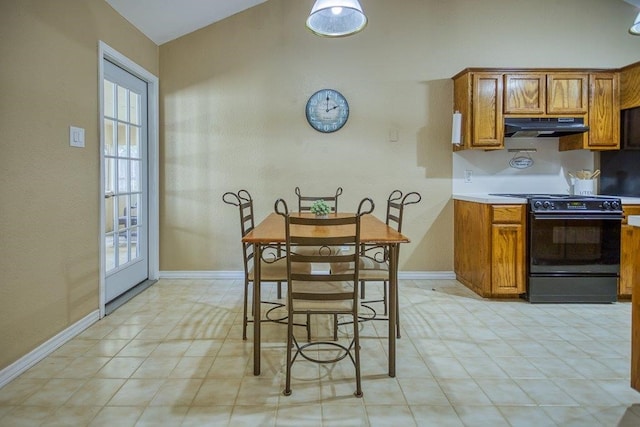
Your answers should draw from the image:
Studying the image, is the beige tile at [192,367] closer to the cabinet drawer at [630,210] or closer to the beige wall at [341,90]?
the beige wall at [341,90]

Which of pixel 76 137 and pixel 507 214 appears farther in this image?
pixel 507 214

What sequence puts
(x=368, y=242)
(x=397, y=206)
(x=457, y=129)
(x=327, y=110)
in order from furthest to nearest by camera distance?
(x=327, y=110)
(x=457, y=129)
(x=397, y=206)
(x=368, y=242)

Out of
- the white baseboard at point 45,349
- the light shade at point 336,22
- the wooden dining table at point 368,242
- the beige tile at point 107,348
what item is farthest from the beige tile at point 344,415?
the light shade at point 336,22

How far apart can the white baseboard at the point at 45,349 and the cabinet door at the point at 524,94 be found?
3814 mm

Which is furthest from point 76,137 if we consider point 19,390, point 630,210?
point 630,210

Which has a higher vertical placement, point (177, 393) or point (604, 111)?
point (604, 111)

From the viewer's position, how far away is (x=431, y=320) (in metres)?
3.26

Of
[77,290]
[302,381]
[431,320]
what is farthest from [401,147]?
[77,290]

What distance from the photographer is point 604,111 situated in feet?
13.3

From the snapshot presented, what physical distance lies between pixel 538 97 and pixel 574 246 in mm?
1377

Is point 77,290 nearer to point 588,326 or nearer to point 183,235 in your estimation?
point 183,235

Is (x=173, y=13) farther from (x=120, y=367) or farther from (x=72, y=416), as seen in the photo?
(x=72, y=416)

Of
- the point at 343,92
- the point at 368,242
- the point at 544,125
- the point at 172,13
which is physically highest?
the point at 172,13

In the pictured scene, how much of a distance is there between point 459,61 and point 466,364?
311 centimetres
